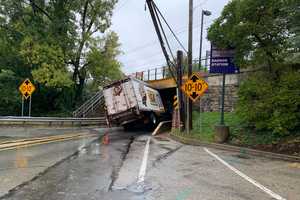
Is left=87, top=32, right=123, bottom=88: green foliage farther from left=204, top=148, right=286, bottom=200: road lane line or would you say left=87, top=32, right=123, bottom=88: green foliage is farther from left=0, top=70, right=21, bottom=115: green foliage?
left=204, top=148, right=286, bottom=200: road lane line

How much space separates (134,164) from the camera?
10.3 m

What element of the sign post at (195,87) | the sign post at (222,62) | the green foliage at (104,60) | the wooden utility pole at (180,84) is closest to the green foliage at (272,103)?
the sign post at (222,62)

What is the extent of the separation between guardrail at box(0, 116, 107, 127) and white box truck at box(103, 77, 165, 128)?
4695mm

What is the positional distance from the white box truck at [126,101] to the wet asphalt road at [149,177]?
12370mm

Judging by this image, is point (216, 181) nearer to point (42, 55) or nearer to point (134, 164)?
point (134, 164)

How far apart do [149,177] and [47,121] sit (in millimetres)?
20293

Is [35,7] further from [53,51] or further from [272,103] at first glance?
[272,103]

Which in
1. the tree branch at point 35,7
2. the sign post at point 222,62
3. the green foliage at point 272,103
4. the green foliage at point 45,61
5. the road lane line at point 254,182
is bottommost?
the road lane line at point 254,182

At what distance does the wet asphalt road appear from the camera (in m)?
6.80

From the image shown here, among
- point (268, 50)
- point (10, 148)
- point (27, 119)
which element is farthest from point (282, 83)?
point (27, 119)

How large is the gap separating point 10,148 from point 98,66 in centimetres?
2446

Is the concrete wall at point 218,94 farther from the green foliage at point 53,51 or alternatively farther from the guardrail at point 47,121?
the green foliage at point 53,51

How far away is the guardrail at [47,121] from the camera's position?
968 inches

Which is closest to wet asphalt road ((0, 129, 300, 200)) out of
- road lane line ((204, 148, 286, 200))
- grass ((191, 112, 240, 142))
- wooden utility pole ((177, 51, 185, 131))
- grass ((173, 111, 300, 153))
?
road lane line ((204, 148, 286, 200))
